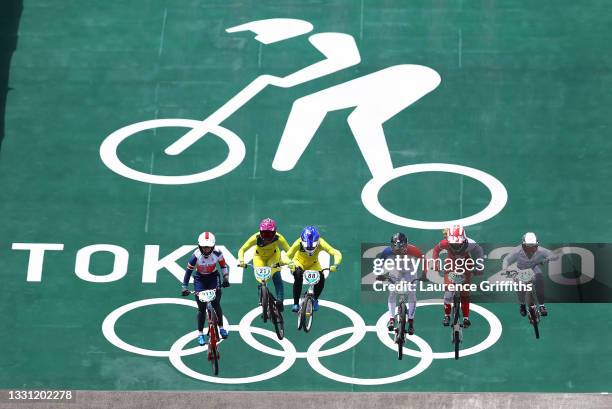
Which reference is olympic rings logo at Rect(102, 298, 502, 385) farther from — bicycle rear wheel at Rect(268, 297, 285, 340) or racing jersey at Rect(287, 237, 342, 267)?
racing jersey at Rect(287, 237, 342, 267)

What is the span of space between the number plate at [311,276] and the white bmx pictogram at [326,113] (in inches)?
230

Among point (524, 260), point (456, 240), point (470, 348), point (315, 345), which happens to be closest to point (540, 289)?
point (524, 260)

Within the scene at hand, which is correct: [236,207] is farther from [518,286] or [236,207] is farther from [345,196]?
[518,286]

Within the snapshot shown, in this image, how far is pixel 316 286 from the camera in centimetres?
2964

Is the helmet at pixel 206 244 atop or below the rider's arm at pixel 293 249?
atop

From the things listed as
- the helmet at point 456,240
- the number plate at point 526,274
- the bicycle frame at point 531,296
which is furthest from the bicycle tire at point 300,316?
the number plate at point 526,274

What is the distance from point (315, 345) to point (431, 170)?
19.7ft

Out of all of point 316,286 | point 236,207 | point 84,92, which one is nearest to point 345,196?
point 236,207

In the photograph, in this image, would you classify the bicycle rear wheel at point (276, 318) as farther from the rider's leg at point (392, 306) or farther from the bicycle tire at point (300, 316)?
the rider's leg at point (392, 306)

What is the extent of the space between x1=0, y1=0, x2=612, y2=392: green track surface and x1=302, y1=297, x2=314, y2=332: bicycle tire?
0.79 m

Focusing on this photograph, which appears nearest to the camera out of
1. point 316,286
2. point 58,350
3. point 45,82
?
point 316,286

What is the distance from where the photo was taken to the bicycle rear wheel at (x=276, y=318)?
30328mm

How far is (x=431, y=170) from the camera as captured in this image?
35219 millimetres

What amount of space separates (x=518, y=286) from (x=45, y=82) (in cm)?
1470
